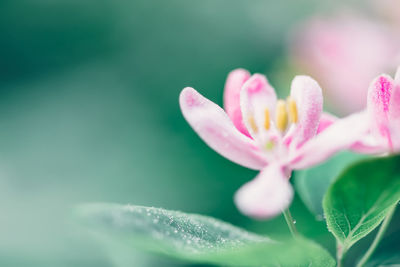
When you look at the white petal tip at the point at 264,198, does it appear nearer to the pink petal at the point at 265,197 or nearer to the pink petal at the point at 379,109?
the pink petal at the point at 265,197

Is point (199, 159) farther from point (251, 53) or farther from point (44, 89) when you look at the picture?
point (44, 89)

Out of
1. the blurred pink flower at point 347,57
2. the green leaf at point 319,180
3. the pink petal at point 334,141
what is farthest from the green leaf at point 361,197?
the blurred pink flower at point 347,57

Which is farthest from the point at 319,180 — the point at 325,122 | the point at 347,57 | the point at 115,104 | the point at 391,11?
the point at 115,104

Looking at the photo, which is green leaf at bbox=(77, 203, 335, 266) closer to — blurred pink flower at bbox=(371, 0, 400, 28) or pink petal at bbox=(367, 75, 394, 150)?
pink petal at bbox=(367, 75, 394, 150)

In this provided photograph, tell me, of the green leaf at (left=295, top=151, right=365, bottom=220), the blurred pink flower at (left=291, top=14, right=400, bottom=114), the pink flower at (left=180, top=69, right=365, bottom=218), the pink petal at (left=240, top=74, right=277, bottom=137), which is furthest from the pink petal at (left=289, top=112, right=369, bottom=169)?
the blurred pink flower at (left=291, top=14, right=400, bottom=114)

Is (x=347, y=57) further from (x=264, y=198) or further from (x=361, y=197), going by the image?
(x=264, y=198)

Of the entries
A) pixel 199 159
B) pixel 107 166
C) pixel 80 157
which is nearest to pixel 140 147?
pixel 107 166
